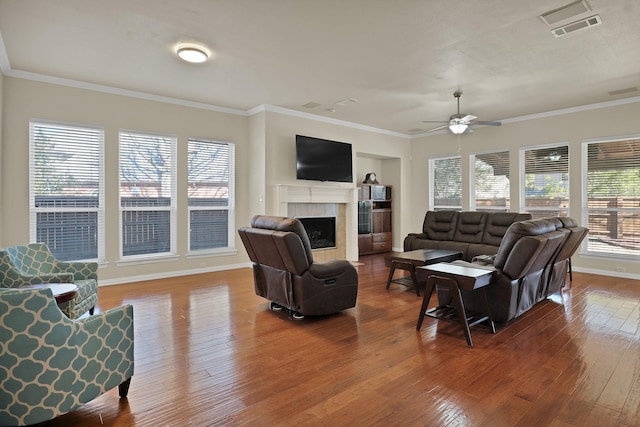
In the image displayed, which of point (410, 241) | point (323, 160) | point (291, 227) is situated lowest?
point (410, 241)

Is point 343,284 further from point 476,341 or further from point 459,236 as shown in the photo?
point 459,236

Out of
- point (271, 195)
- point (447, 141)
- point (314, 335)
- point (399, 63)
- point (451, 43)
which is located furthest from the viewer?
point (447, 141)

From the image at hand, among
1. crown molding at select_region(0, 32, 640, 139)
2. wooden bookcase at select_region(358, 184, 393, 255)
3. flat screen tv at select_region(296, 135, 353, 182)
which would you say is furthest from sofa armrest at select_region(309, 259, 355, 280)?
wooden bookcase at select_region(358, 184, 393, 255)

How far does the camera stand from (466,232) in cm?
640

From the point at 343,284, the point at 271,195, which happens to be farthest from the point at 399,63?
the point at 271,195

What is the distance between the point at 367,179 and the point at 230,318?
18.2 feet

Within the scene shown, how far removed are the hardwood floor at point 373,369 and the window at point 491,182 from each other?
3.45 metres

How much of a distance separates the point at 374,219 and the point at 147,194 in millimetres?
5086

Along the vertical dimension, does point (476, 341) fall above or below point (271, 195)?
below

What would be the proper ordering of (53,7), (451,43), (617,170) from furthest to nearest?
1. (617,170)
2. (451,43)
3. (53,7)

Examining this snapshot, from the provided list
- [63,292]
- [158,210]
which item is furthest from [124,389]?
[158,210]

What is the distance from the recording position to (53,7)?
10.3 ft

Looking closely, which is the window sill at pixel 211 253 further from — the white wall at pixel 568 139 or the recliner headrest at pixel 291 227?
the white wall at pixel 568 139

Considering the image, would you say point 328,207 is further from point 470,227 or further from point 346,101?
point 470,227
